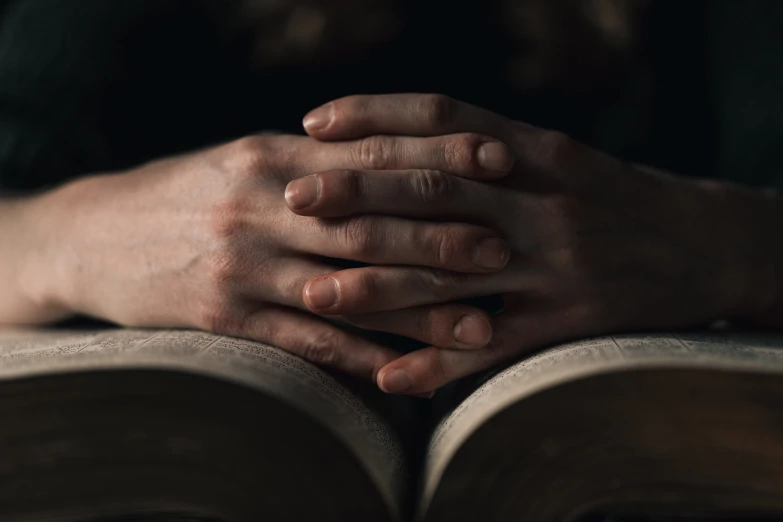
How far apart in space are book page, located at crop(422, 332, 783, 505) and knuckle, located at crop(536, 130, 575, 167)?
0.50ft

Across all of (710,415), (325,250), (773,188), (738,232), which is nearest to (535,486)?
(710,415)

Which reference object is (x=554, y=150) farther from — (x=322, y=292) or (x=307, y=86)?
(x=307, y=86)

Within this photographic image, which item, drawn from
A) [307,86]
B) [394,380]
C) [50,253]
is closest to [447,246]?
[394,380]

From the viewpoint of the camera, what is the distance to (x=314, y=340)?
20.4 inches

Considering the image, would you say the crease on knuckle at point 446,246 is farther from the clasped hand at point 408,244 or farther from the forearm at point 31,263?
the forearm at point 31,263

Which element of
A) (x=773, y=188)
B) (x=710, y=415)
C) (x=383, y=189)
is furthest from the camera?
(x=773, y=188)

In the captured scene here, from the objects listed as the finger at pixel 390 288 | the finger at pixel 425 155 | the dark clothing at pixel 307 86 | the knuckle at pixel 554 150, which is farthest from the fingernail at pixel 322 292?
the dark clothing at pixel 307 86

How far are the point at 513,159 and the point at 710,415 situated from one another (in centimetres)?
23

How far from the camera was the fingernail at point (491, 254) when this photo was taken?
499mm

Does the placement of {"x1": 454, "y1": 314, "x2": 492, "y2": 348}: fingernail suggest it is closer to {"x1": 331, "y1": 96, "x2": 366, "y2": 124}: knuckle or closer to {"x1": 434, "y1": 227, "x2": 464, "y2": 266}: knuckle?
{"x1": 434, "y1": 227, "x2": 464, "y2": 266}: knuckle

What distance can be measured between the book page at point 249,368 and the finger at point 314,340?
19mm

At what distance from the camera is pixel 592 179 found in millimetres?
557

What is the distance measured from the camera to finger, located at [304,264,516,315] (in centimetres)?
49

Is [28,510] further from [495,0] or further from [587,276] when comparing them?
[495,0]
